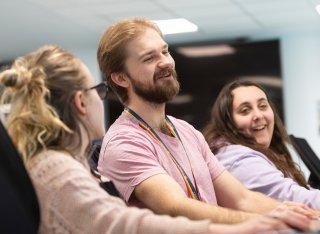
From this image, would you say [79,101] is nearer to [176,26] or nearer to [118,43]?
[118,43]


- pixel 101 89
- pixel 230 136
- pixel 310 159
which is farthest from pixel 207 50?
pixel 101 89

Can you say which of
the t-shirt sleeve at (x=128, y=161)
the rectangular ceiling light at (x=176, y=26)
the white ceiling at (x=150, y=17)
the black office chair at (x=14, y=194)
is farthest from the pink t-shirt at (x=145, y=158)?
the rectangular ceiling light at (x=176, y=26)

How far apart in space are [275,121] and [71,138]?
162cm

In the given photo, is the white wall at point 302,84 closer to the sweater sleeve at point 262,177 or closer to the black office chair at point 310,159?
the black office chair at point 310,159

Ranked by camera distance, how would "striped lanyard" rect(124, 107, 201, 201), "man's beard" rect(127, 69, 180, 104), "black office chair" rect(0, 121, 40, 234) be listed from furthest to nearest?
"man's beard" rect(127, 69, 180, 104) → "striped lanyard" rect(124, 107, 201, 201) → "black office chair" rect(0, 121, 40, 234)

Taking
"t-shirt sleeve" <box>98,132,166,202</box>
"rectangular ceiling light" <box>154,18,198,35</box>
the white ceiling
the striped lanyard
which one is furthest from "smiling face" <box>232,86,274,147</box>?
"rectangular ceiling light" <box>154,18,198,35</box>

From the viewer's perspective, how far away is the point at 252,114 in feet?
8.70

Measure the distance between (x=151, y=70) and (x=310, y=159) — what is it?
42.0 inches

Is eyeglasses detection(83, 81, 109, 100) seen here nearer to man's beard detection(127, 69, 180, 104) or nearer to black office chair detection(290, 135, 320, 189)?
man's beard detection(127, 69, 180, 104)

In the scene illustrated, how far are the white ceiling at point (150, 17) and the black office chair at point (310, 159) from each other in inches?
126

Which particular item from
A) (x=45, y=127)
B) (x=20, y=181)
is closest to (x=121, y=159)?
(x=45, y=127)

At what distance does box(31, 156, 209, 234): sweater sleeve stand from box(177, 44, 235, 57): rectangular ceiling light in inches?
243

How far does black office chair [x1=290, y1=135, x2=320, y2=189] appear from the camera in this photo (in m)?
2.69

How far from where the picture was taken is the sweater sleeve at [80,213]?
1.28 meters
